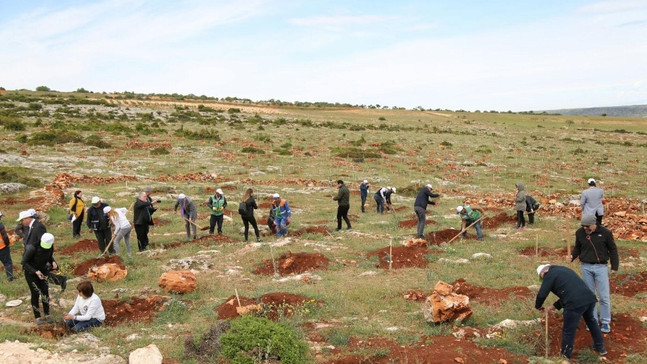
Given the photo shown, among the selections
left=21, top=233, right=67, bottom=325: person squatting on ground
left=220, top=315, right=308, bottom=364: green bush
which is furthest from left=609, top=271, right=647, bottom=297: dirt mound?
left=21, top=233, right=67, bottom=325: person squatting on ground

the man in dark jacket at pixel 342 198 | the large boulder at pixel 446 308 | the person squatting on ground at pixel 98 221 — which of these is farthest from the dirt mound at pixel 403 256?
the person squatting on ground at pixel 98 221

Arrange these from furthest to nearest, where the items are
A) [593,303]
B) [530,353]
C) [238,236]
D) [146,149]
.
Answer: [146,149]
[238,236]
[530,353]
[593,303]

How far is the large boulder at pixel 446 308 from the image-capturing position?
8.91 metres

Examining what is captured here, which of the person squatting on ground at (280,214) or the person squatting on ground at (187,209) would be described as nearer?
the person squatting on ground at (187,209)

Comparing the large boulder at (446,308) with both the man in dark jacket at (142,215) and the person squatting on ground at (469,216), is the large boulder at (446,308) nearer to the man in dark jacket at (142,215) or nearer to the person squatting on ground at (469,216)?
the person squatting on ground at (469,216)

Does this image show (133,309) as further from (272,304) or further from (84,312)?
(272,304)

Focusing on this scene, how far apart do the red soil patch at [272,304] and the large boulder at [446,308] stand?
8.02 feet

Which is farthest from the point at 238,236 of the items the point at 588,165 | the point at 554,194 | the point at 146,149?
the point at 588,165

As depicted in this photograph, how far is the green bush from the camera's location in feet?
24.4

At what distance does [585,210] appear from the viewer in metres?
14.4

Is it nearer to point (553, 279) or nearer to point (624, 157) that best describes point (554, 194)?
point (553, 279)

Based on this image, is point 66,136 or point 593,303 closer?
point 593,303

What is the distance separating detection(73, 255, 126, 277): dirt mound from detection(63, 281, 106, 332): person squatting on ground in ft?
11.6

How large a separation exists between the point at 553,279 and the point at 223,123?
56.9 metres
